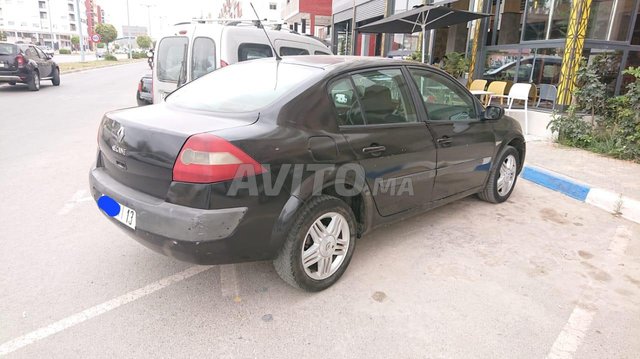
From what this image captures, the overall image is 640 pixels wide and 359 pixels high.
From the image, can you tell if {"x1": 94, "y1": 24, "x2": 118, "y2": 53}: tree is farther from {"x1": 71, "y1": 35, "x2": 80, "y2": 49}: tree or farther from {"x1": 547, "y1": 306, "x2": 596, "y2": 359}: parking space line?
{"x1": 547, "y1": 306, "x2": 596, "y2": 359}: parking space line

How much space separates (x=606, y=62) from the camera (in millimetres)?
7812

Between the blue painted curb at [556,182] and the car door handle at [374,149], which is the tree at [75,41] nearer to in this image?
the blue painted curb at [556,182]

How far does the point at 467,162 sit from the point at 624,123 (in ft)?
13.6

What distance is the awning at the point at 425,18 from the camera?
8258 millimetres

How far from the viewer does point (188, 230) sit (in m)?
2.30

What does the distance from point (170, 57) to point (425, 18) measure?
492 cm

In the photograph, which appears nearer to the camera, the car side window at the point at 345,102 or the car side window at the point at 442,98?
the car side window at the point at 345,102

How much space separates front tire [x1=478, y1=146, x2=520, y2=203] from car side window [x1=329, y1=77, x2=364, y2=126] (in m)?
2.09

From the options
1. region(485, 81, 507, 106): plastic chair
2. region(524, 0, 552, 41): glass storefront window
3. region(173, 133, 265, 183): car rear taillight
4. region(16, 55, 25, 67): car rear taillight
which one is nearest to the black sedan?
region(173, 133, 265, 183): car rear taillight

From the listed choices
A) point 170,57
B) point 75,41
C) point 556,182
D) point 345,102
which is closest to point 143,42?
point 75,41

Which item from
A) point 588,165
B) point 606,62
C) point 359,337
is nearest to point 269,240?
point 359,337

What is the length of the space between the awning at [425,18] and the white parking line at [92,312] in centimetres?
701

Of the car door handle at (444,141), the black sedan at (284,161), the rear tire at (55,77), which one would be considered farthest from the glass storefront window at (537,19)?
the rear tire at (55,77)

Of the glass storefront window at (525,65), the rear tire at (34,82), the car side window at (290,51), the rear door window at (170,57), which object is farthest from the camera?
the rear tire at (34,82)
